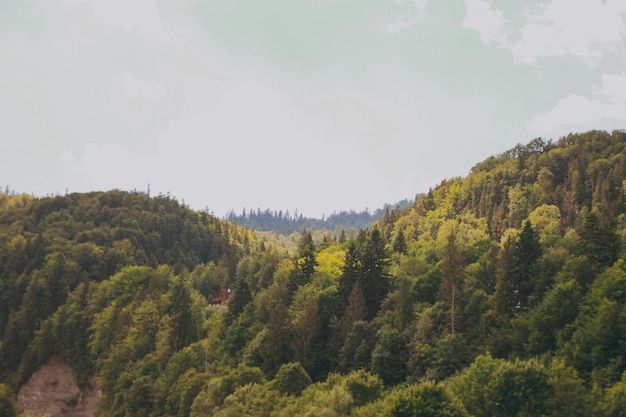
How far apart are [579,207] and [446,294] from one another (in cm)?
6291

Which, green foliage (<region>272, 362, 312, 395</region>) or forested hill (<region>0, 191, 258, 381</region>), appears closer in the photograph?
green foliage (<region>272, 362, 312, 395</region>)

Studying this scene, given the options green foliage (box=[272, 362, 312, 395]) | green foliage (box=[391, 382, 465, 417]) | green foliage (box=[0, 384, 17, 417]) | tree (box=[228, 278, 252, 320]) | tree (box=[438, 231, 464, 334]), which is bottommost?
green foliage (box=[0, 384, 17, 417])

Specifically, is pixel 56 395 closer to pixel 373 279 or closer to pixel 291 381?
pixel 373 279

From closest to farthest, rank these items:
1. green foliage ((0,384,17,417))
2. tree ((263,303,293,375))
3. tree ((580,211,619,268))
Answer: tree ((580,211,619,268)) → tree ((263,303,293,375)) → green foliage ((0,384,17,417))

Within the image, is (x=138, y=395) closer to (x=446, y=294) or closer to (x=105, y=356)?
(x=105, y=356)

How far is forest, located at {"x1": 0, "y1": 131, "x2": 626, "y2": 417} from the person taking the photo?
44.4 m

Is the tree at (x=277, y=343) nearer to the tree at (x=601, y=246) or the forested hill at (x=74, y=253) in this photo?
the tree at (x=601, y=246)

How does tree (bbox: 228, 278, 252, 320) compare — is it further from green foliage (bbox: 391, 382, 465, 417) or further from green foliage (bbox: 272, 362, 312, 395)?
green foliage (bbox: 391, 382, 465, 417)

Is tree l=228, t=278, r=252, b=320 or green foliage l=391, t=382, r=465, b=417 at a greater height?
tree l=228, t=278, r=252, b=320

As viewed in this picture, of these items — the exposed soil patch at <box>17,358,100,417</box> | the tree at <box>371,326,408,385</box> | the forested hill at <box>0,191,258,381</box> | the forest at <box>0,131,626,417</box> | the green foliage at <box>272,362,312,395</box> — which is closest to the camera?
the forest at <box>0,131,626,417</box>

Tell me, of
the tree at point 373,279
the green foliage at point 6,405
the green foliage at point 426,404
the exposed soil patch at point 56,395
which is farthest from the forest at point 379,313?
the exposed soil patch at point 56,395

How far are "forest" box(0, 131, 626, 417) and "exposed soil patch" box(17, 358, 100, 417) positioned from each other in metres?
1.90

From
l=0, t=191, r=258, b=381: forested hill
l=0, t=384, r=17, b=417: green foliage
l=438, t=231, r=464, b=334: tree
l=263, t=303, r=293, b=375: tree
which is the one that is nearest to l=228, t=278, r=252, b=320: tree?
l=263, t=303, r=293, b=375: tree

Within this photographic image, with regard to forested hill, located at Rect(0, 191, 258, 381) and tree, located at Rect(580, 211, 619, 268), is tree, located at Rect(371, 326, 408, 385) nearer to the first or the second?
tree, located at Rect(580, 211, 619, 268)
